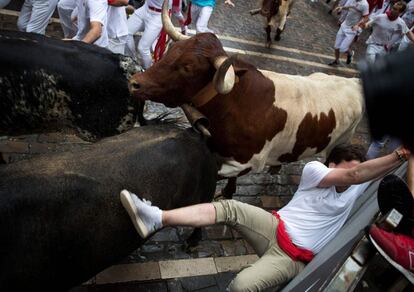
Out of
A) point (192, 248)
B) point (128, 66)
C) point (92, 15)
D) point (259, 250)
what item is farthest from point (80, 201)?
point (92, 15)

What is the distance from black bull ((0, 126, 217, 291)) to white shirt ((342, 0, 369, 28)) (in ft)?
29.5

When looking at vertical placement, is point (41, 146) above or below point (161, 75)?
→ below

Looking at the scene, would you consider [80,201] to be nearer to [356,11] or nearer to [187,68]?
[187,68]

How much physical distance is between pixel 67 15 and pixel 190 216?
15.0ft

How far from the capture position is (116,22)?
6293 mm

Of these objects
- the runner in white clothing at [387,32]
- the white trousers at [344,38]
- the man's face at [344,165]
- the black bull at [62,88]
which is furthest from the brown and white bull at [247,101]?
the white trousers at [344,38]

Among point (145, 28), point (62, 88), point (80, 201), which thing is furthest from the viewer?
point (145, 28)

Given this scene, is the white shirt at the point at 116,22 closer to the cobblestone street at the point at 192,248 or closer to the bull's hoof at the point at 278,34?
the cobblestone street at the point at 192,248

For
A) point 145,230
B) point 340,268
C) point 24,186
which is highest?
point 340,268

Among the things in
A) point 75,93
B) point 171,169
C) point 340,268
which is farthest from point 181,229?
point 340,268

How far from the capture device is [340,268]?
2.15 meters

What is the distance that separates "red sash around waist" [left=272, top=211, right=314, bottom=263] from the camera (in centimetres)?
355

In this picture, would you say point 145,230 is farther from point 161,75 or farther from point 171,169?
point 161,75

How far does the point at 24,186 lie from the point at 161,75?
75.7 inches
